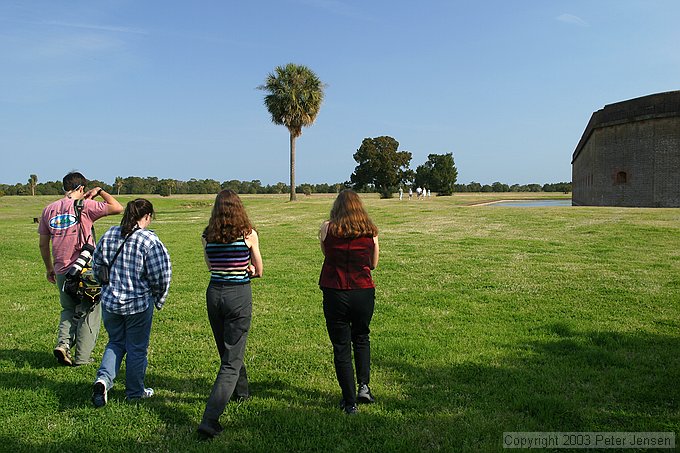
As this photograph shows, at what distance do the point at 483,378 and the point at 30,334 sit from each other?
5.70m

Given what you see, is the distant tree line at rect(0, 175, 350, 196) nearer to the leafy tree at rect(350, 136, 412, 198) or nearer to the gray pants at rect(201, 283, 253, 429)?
the leafy tree at rect(350, 136, 412, 198)

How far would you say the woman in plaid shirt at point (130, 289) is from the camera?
441 cm

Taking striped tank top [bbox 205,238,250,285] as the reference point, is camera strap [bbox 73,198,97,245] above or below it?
above

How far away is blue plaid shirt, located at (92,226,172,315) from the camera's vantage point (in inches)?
173

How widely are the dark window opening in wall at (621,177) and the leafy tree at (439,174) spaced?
56.7m

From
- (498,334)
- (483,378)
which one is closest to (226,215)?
(483,378)

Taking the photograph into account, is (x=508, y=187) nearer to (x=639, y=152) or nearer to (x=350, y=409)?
(x=639, y=152)

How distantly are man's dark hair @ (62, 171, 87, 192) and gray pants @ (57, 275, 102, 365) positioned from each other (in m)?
0.94

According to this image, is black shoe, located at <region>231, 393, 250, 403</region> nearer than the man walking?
Yes

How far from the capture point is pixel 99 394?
173 inches

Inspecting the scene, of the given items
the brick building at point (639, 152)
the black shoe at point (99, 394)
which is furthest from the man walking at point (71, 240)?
the brick building at point (639, 152)

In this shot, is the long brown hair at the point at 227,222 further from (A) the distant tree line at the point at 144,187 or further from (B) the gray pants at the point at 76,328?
(A) the distant tree line at the point at 144,187

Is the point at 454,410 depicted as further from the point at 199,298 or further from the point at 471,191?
the point at 471,191

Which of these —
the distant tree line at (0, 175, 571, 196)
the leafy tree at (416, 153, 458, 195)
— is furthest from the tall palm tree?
the leafy tree at (416, 153, 458, 195)
